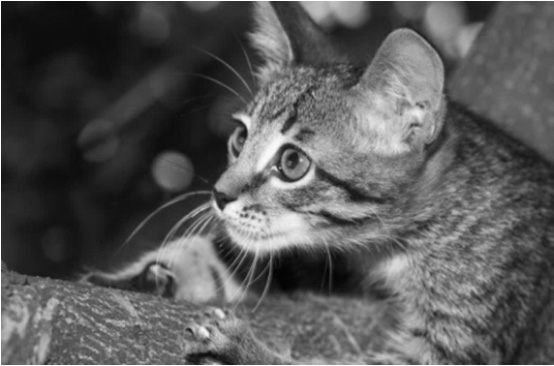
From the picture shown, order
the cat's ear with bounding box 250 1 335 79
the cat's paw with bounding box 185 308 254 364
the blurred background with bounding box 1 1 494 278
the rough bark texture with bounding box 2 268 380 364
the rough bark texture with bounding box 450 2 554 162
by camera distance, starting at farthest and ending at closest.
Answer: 1. the blurred background with bounding box 1 1 494 278
2. the rough bark texture with bounding box 450 2 554 162
3. the cat's ear with bounding box 250 1 335 79
4. the cat's paw with bounding box 185 308 254 364
5. the rough bark texture with bounding box 2 268 380 364

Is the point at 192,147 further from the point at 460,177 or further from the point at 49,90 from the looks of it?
the point at 460,177

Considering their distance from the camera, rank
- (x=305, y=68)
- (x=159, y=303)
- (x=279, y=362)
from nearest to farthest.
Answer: (x=159, y=303), (x=279, y=362), (x=305, y=68)

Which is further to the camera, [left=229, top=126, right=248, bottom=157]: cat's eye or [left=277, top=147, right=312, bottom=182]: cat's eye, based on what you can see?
[left=229, top=126, right=248, bottom=157]: cat's eye

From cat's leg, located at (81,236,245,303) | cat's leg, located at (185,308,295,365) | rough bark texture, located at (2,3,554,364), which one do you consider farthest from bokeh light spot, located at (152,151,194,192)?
cat's leg, located at (185,308,295,365)

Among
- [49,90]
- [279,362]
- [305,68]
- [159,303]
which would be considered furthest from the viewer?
[49,90]

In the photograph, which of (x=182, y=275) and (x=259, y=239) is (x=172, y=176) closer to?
(x=182, y=275)

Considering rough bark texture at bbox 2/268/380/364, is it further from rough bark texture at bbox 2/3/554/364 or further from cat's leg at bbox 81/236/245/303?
cat's leg at bbox 81/236/245/303

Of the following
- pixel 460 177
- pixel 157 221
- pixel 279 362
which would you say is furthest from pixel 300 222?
pixel 157 221
